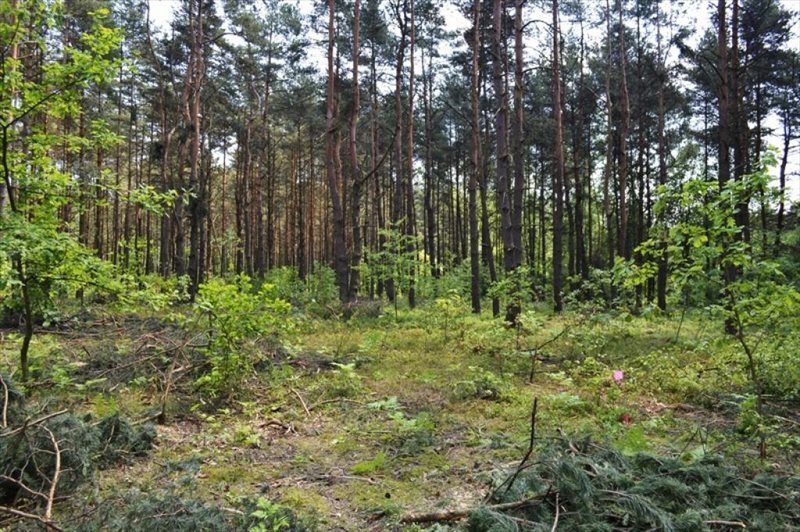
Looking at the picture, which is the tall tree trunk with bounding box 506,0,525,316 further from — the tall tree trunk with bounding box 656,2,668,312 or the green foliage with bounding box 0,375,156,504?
the green foliage with bounding box 0,375,156,504

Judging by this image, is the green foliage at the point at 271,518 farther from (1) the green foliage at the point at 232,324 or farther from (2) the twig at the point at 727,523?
(1) the green foliage at the point at 232,324

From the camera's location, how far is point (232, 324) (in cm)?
557

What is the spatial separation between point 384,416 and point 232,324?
7.14ft

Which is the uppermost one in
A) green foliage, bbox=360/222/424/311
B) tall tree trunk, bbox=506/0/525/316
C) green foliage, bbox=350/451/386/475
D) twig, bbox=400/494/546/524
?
tall tree trunk, bbox=506/0/525/316

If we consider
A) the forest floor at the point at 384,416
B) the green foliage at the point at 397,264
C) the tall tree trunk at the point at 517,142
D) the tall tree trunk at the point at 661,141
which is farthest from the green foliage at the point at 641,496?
the tall tree trunk at the point at 661,141

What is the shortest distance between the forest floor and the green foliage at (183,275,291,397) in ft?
0.83

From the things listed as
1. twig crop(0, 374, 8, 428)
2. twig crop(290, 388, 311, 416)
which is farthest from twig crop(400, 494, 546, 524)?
twig crop(0, 374, 8, 428)

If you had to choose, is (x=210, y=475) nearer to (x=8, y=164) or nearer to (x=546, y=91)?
(x=8, y=164)

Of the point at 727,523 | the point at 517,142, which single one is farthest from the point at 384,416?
the point at 517,142

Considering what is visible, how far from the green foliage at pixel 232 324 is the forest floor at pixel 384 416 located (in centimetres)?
25

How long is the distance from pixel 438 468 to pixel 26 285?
473 centimetres

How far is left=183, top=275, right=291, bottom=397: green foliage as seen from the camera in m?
5.45

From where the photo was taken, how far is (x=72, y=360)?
686cm

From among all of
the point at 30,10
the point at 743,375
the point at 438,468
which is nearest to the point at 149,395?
the point at 438,468
